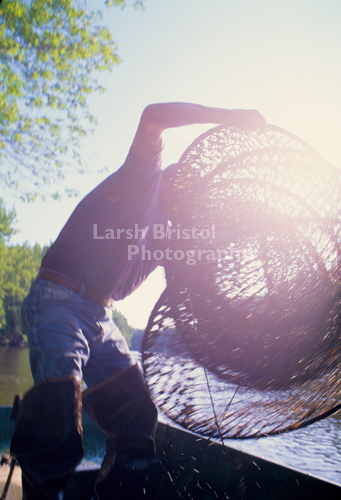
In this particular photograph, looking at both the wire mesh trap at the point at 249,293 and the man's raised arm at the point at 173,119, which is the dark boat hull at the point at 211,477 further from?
the man's raised arm at the point at 173,119

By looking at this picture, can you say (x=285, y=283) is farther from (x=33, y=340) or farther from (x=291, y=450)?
(x=291, y=450)

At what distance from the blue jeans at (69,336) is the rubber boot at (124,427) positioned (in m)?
0.06

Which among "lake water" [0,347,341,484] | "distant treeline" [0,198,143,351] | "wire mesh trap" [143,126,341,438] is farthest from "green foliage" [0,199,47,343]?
"wire mesh trap" [143,126,341,438]

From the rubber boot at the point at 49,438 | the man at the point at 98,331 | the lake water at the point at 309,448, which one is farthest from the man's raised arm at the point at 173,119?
the lake water at the point at 309,448

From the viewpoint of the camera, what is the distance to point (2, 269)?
64.3 ft

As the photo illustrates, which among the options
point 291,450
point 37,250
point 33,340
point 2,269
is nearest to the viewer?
point 33,340

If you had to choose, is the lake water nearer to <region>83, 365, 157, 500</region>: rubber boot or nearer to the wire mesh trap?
the wire mesh trap

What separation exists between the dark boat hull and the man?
0.46 meters

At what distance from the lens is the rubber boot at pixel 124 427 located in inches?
45.5

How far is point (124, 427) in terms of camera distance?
3.88ft

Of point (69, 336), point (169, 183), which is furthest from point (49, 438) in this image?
point (169, 183)

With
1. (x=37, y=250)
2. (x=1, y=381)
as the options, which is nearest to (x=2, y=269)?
(x=37, y=250)

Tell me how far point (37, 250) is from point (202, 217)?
25.6 m

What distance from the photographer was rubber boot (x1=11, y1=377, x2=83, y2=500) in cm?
92
